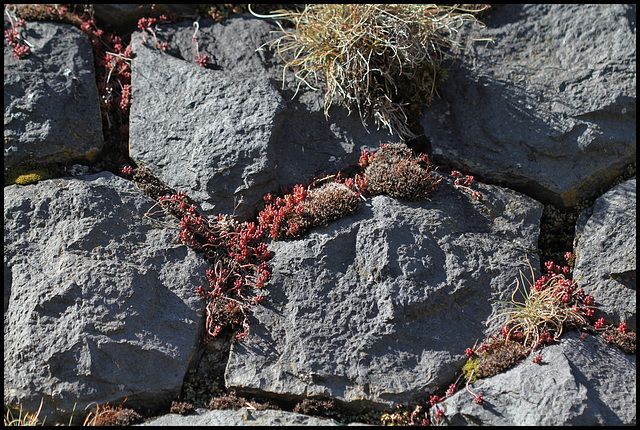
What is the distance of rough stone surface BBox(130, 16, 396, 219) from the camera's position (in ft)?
21.6

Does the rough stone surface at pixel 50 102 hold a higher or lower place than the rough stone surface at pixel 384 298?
higher

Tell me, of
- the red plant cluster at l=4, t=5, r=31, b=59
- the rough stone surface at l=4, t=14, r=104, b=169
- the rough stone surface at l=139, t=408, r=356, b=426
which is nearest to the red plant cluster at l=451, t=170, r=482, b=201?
the rough stone surface at l=139, t=408, r=356, b=426

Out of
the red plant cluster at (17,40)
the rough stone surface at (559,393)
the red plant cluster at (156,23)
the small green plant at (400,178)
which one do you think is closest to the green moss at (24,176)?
the red plant cluster at (17,40)

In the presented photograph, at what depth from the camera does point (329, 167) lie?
22.9 ft

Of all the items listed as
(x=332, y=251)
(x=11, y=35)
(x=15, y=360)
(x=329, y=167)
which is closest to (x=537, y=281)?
(x=332, y=251)

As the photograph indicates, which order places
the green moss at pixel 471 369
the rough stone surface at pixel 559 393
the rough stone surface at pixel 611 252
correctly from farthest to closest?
the rough stone surface at pixel 611 252, the green moss at pixel 471 369, the rough stone surface at pixel 559 393

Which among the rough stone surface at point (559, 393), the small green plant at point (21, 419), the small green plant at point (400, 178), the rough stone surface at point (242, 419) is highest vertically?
the small green plant at point (400, 178)

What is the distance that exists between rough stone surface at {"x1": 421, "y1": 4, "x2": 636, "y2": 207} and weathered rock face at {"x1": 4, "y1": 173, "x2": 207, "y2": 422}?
4153mm

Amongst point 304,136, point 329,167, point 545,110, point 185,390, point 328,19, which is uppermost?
point 328,19

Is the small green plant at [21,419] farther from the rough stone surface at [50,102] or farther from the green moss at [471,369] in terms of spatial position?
the green moss at [471,369]

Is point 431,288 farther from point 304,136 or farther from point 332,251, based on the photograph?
point 304,136

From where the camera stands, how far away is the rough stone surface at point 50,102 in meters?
6.44

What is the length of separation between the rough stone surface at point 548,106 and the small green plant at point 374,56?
0.47 metres

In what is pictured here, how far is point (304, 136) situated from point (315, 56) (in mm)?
1228
